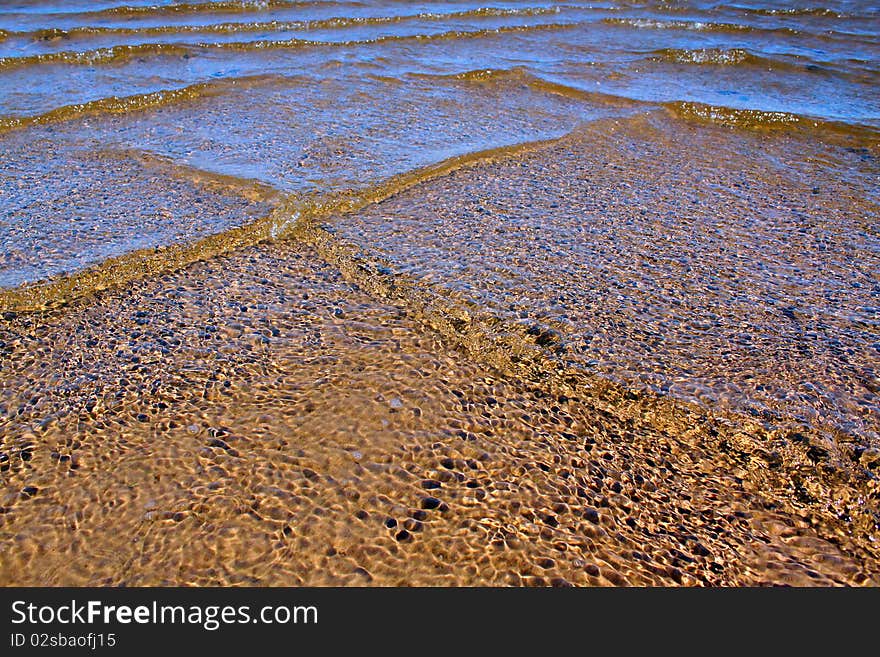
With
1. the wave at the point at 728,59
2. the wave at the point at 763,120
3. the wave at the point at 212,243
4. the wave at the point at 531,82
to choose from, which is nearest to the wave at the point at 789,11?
the wave at the point at 728,59

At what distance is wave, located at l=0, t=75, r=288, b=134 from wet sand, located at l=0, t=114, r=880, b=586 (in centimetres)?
358

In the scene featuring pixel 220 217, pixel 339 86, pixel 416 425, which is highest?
pixel 339 86

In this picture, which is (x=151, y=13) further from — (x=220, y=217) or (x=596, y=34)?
(x=220, y=217)

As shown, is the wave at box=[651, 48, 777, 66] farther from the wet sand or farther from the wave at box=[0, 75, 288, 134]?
the wet sand

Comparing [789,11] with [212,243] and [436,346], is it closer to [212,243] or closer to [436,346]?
[212,243]

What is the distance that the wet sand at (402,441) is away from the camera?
185 centimetres

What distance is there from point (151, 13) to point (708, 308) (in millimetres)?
12870

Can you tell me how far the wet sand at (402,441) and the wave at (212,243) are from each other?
12cm

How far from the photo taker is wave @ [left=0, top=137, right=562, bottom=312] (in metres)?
3.01

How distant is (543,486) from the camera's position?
2.07m

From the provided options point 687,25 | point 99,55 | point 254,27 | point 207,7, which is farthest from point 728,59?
point 207,7

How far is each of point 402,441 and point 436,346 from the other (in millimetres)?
584

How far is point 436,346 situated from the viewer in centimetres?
270
